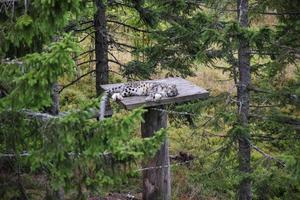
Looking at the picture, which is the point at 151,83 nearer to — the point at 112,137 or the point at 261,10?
the point at 261,10

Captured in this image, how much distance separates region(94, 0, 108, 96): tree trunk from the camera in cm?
936

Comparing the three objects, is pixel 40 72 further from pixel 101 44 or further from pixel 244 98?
pixel 101 44

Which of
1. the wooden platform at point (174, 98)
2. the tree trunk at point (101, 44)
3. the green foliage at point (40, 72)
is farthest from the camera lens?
the tree trunk at point (101, 44)

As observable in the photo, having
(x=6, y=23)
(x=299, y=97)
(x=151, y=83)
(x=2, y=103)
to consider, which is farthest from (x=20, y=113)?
(x=299, y=97)

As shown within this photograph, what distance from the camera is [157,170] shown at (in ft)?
25.7

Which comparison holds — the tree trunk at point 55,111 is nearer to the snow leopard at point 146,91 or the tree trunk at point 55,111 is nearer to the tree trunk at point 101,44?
the snow leopard at point 146,91

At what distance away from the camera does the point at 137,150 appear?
15.7 feet

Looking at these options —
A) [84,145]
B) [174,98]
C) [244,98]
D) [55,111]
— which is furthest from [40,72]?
[244,98]

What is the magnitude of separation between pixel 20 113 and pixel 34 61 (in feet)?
3.86

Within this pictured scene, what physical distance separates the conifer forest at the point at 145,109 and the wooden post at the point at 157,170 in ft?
0.06

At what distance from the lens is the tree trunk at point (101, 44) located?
9359 millimetres

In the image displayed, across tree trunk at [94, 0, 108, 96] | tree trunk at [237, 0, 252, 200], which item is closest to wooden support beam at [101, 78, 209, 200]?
tree trunk at [237, 0, 252, 200]

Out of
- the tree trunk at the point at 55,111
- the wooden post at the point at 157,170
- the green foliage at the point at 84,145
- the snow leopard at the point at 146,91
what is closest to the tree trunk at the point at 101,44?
the snow leopard at the point at 146,91

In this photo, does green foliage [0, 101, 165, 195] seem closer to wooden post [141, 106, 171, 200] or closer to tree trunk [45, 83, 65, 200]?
tree trunk [45, 83, 65, 200]
